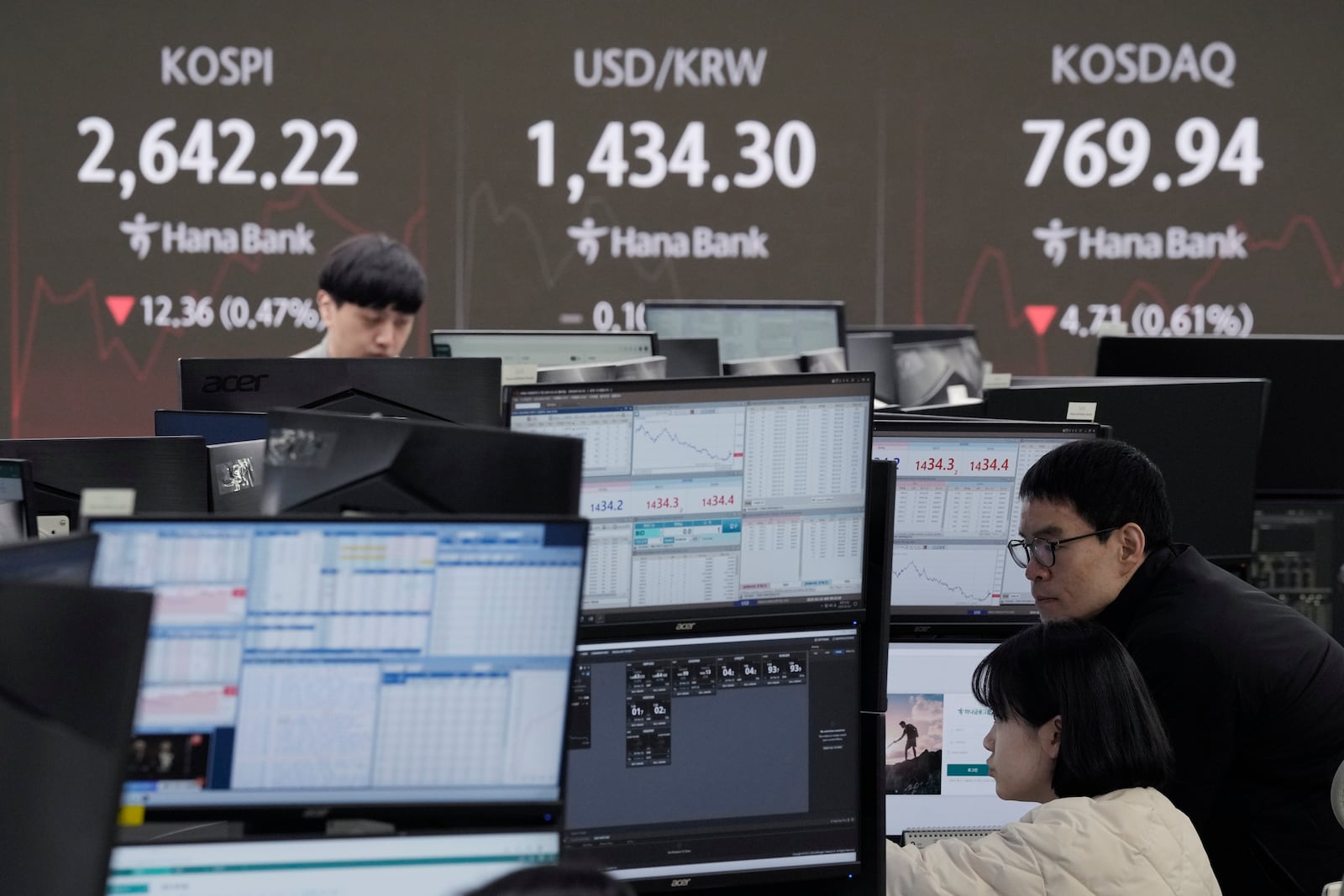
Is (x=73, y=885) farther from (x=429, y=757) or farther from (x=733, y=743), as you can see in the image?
(x=733, y=743)

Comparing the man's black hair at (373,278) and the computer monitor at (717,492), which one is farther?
the man's black hair at (373,278)

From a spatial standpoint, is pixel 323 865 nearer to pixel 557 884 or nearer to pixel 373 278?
pixel 557 884

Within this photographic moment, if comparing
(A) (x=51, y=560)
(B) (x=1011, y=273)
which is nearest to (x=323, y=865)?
(A) (x=51, y=560)

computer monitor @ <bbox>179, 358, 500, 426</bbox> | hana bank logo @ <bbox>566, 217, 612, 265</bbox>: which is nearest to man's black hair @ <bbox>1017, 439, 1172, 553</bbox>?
computer monitor @ <bbox>179, 358, 500, 426</bbox>

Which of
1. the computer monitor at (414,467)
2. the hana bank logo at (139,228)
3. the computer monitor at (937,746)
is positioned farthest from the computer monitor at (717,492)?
the hana bank logo at (139,228)

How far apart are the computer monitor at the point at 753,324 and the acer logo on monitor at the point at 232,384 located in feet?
8.43

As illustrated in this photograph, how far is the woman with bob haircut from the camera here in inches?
81.5

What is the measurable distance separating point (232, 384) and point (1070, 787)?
1.79m

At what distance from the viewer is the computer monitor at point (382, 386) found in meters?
2.93

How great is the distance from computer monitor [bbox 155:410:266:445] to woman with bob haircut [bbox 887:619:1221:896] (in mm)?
1314

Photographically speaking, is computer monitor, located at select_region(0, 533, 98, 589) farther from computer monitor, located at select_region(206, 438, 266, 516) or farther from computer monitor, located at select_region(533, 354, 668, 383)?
computer monitor, located at select_region(533, 354, 668, 383)

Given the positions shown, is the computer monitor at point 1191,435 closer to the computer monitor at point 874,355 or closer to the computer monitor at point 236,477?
the computer monitor at point 236,477

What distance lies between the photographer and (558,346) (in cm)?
446

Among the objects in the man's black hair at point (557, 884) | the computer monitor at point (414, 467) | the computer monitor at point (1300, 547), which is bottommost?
the computer monitor at point (1300, 547)
